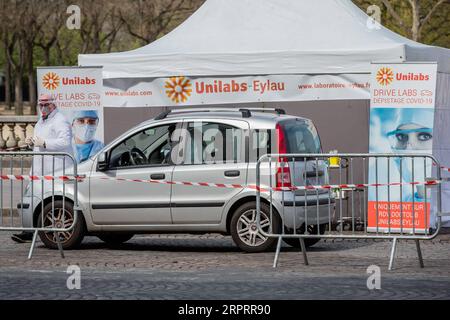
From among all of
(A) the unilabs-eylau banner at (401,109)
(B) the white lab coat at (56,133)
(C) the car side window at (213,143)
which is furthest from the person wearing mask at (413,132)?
(B) the white lab coat at (56,133)

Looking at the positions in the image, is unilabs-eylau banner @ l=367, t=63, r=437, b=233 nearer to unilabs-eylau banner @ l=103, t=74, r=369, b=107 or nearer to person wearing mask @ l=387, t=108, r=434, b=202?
person wearing mask @ l=387, t=108, r=434, b=202

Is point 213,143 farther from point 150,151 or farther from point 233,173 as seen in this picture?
point 150,151

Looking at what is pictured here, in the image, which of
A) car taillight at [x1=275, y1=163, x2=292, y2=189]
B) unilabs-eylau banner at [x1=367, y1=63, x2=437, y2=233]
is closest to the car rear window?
car taillight at [x1=275, y1=163, x2=292, y2=189]

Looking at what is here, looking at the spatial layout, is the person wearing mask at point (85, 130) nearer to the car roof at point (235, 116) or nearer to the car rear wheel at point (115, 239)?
the car rear wheel at point (115, 239)

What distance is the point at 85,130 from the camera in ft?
57.1

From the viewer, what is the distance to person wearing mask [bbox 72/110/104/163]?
57.1ft

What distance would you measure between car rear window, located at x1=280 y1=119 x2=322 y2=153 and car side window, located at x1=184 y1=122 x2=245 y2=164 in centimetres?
55

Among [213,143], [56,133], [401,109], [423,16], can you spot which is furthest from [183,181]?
[423,16]

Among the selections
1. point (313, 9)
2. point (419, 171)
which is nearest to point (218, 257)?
point (419, 171)

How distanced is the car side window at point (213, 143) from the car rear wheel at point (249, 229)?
0.61 metres

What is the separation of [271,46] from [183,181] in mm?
4220

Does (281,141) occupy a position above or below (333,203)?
above

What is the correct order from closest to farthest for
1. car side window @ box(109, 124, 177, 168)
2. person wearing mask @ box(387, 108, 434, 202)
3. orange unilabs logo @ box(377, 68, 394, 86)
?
1. car side window @ box(109, 124, 177, 168)
2. orange unilabs logo @ box(377, 68, 394, 86)
3. person wearing mask @ box(387, 108, 434, 202)
